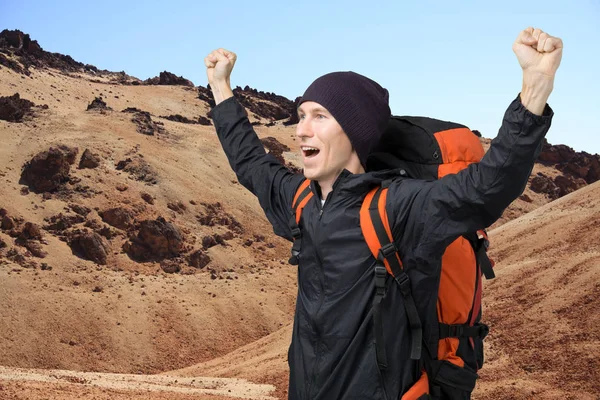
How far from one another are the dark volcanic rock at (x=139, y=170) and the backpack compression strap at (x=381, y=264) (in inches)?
1105

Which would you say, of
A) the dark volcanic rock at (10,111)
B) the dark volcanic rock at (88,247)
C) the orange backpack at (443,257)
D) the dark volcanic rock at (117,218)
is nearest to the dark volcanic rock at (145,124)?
the dark volcanic rock at (10,111)

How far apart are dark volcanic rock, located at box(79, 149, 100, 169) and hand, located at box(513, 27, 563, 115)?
92.6ft

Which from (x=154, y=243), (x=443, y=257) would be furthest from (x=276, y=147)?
(x=443, y=257)

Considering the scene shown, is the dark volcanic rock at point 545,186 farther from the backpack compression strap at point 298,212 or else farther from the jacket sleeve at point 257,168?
the backpack compression strap at point 298,212

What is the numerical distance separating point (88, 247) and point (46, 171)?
4.54 metres

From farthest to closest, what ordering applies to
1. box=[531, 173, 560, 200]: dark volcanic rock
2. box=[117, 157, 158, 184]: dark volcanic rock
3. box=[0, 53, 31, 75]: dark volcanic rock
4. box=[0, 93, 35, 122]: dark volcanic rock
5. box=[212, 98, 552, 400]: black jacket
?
box=[531, 173, 560, 200]: dark volcanic rock
box=[0, 53, 31, 75]: dark volcanic rock
box=[0, 93, 35, 122]: dark volcanic rock
box=[117, 157, 158, 184]: dark volcanic rock
box=[212, 98, 552, 400]: black jacket

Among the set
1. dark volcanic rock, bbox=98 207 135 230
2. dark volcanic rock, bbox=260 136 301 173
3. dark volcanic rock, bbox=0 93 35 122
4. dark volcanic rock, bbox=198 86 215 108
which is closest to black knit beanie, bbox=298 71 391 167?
dark volcanic rock, bbox=98 207 135 230

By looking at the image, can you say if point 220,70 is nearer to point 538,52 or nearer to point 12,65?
point 538,52

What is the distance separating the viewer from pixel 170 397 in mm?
10094

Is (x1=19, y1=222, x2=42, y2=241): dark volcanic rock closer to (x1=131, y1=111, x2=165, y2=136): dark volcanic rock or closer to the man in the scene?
A: (x1=131, y1=111, x2=165, y2=136): dark volcanic rock

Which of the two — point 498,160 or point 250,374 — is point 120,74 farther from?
point 498,160

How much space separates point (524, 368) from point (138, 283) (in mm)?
15065

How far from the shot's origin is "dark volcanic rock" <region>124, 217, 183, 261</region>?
992 inches

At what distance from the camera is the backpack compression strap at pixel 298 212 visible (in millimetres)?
3432
